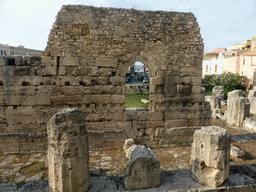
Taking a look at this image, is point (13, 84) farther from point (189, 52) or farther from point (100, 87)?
point (189, 52)

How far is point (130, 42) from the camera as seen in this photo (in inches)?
278

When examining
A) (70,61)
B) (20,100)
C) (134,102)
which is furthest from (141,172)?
(134,102)

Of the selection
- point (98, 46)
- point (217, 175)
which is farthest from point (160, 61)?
point (217, 175)

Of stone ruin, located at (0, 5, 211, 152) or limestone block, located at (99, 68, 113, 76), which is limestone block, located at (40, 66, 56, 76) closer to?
stone ruin, located at (0, 5, 211, 152)

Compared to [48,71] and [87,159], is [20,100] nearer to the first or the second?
[48,71]

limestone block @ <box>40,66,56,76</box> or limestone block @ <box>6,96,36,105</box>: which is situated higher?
limestone block @ <box>40,66,56,76</box>

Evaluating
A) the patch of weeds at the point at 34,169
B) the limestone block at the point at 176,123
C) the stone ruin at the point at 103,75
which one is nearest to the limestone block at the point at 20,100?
the stone ruin at the point at 103,75

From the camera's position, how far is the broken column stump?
3.56 metres

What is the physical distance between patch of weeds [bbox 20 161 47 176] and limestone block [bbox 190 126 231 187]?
4487mm

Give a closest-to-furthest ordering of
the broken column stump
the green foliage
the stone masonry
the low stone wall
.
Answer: the broken column stump, the stone masonry, the low stone wall, the green foliage

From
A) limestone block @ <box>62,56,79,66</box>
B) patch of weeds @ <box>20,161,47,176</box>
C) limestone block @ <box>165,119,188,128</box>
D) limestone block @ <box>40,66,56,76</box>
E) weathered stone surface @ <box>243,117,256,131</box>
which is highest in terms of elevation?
limestone block @ <box>62,56,79,66</box>

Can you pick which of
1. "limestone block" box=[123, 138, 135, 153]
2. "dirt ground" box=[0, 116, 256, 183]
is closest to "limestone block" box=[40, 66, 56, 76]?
"dirt ground" box=[0, 116, 256, 183]

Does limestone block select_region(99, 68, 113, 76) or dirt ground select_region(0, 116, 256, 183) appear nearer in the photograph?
dirt ground select_region(0, 116, 256, 183)

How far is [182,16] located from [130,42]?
2.32m
